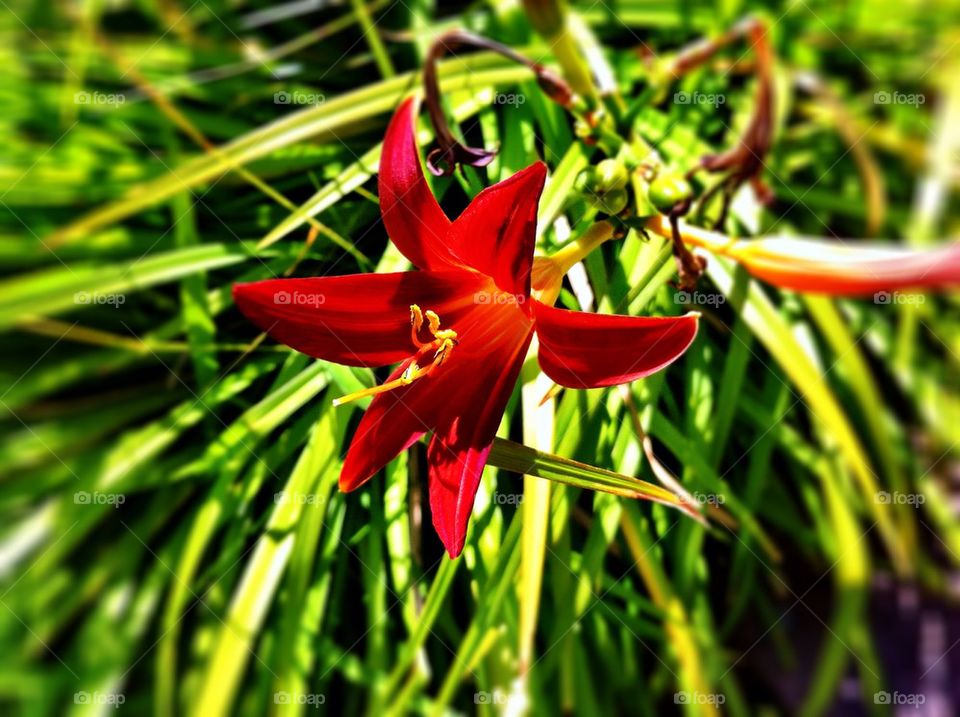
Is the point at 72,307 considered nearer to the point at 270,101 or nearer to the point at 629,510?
the point at 270,101

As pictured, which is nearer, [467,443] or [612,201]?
[467,443]

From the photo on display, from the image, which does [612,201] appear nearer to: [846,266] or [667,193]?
[667,193]

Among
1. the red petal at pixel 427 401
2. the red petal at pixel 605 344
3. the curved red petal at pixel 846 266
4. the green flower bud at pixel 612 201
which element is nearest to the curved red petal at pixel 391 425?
the red petal at pixel 427 401

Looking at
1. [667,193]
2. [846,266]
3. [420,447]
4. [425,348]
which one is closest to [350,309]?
[425,348]

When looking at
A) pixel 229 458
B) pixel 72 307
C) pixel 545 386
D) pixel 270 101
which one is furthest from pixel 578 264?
pixel 72 307

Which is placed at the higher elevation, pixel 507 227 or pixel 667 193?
pixel 667 193

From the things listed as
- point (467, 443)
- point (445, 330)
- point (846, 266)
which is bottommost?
point (467, 443)

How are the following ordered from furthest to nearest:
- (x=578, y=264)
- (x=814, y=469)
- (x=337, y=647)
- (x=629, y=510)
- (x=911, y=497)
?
(x=911, y=497), (x=814, y=469), (x=337, y=647), (x=629, y=510), (x=578, y=264)
